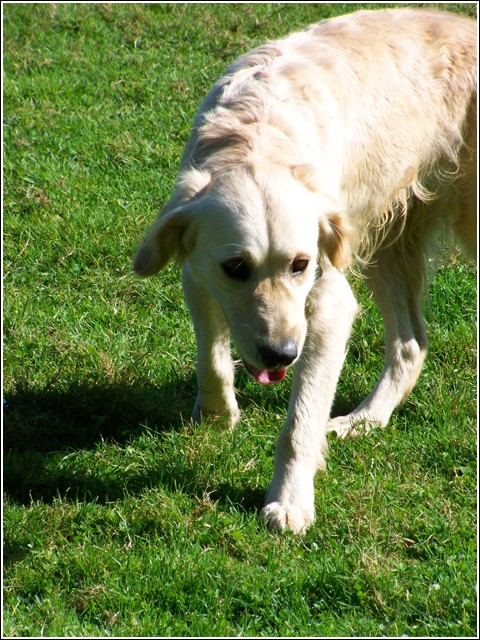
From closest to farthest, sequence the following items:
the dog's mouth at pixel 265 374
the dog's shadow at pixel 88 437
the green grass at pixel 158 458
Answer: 1. the green grass at pixel 158 458
2. the dog's mouth at pixel 265 374
3. the dog's shadow at pixel 88 437

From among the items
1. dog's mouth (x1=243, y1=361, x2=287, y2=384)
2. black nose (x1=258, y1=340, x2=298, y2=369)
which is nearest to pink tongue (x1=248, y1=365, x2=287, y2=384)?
dog's mouth (x1=243, y1=361, x2=287, y2=384)

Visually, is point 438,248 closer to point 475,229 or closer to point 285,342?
point 475,229

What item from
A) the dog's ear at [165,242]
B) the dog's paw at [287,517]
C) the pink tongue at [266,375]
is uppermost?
the dog's ear at [165,242]

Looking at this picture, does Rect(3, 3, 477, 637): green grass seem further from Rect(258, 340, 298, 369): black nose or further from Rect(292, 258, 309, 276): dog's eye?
Rect(292, 258, 309, 276): dog's eye

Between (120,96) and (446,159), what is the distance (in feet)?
13.0

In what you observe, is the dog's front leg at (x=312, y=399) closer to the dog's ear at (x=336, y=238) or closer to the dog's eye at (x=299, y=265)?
the dog's ear at (x=336, y=238)

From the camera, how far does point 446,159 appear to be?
5.08 metres

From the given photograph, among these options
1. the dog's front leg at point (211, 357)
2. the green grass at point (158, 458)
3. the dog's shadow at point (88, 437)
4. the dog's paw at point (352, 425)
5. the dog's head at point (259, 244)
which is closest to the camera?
the green grass at point (158, 458)

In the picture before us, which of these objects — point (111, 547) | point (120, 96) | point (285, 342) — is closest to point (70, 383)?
point (111, 547)

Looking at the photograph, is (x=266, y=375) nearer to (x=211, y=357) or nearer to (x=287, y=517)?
(x=287, y=517)

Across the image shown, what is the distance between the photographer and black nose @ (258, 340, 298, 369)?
12.6 feet

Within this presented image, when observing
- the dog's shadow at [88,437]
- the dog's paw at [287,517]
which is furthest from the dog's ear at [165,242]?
the dog's paw at [287,517]

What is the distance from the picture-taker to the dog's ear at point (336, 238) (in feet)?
13.7

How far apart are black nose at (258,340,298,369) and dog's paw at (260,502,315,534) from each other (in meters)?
0.68
